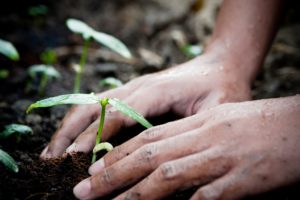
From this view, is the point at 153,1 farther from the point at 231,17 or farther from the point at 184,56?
the point at 231,17

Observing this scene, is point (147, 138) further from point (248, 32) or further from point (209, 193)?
point (248, 32)

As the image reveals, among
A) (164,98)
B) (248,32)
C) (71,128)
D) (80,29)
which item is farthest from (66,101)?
(248,32)

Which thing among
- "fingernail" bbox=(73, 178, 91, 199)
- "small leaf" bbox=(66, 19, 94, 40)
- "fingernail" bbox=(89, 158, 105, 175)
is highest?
"small leaf" bbox=(66, 19, 94, 40)

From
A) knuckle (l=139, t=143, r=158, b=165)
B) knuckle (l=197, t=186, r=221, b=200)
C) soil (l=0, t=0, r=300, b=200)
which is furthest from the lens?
soil (l=0, t=0, r=300, b=200)

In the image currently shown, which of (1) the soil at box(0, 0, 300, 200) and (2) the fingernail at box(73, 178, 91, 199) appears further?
(1) the soil at box(0, 0, 300, 200)

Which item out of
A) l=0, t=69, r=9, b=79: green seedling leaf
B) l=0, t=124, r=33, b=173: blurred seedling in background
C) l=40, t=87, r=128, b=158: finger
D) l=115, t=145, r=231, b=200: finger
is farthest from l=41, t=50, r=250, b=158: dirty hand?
l=0, t=69, r=9, b=79: green seedling leaf

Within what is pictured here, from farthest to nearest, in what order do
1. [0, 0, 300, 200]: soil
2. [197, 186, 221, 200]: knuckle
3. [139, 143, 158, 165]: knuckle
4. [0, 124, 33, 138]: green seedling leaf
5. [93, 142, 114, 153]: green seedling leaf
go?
[0, 0, 300, 200]: soil → [0, 124, 33, 138]: green seedling leaf → [93, 142, 114, 153]: green seedling leaf → [139, 143, 158, 165]: knuckle → [197, 186, 221, 200]: knuckle

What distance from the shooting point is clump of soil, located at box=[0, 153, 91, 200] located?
97 centimetres

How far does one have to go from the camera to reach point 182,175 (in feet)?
2.87

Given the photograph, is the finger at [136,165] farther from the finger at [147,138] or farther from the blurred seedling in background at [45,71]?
the blurred seedling in background at [45,71]

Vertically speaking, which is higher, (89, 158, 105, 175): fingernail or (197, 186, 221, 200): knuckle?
(89, 158, 105, 175): fingernail

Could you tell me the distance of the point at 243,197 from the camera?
33.3 inches

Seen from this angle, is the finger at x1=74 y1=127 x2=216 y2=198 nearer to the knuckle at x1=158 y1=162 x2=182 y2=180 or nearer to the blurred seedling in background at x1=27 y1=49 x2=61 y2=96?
the knuckle at x1=158 y1=162 x2=182 y2=180

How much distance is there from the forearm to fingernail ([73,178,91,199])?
0.79 metres
